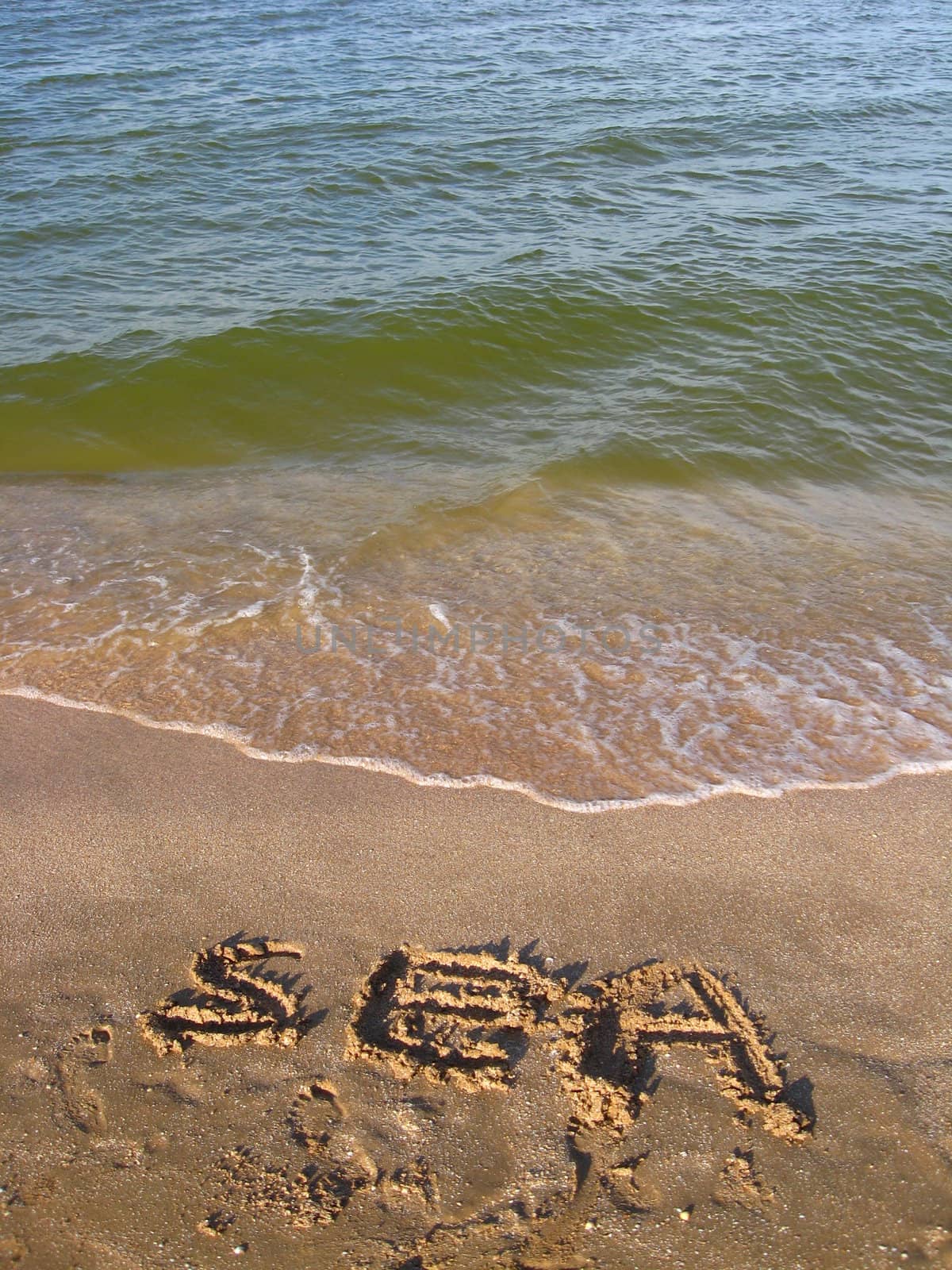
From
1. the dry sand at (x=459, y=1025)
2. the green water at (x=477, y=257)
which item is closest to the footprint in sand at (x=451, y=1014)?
the dry sand at (x=459, y=1025)

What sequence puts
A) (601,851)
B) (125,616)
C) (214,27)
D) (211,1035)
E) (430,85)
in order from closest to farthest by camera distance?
(211,1035) → (601,851) → (125,616) → (430,85) → (214,27)

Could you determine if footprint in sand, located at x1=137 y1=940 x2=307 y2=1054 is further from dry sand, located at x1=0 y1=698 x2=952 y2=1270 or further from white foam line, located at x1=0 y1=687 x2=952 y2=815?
white foam line, located at x1=0 y1=687 x2=952 y2=815

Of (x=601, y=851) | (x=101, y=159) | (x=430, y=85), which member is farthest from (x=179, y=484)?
(x=430, y=85)

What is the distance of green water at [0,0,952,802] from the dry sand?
471 mm

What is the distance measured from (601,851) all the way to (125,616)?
3174mm

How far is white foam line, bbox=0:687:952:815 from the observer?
157 inches

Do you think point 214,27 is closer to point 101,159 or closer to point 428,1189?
point 101,159

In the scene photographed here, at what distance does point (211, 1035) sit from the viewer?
2.96 m

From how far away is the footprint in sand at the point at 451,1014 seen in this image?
114 inches

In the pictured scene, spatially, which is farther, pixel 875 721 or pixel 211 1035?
pixel 875 721

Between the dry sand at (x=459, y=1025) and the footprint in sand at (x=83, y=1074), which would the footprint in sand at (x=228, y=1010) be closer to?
the dry sand at (x=459, y=1025)

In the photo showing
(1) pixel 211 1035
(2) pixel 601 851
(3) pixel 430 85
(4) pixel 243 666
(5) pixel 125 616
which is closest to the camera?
(1) pixel 211 1035

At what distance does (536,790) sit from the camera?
4055 mm

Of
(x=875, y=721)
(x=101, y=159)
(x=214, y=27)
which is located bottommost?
(x=875, y=721)
